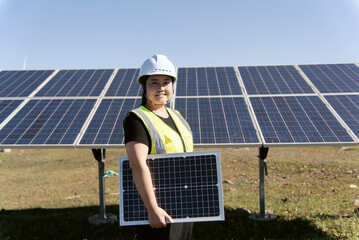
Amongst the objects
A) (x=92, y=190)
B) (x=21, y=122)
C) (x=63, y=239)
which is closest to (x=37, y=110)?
(x=21, y=122)

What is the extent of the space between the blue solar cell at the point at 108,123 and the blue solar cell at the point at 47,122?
0.91ft

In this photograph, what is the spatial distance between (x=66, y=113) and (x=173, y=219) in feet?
17.4

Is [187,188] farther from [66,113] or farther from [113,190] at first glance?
[113,190]

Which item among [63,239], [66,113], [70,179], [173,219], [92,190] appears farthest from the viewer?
[70,179]

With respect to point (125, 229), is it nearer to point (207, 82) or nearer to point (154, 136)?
point (207, 82)

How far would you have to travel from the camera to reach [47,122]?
6.82m

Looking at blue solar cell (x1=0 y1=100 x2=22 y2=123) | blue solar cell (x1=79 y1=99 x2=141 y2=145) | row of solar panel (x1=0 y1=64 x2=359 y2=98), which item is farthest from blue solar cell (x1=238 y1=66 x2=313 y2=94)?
blue solar cell (x1=0 y1=100 x2=22 y2=123)

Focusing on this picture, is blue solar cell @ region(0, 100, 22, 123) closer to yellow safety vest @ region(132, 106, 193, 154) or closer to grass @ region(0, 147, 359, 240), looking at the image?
grass @ region(0, 147, 359, 240)

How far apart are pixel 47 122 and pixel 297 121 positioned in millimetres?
5929

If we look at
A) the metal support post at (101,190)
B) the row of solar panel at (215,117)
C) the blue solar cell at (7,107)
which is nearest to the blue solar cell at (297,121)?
the row of solar panel at (215,117)

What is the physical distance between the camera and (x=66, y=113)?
23.3 ft

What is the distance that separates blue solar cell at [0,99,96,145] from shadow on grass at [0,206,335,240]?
2230mm

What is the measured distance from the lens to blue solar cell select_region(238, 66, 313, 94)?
7914mm

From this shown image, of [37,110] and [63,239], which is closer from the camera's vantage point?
[63,239]
